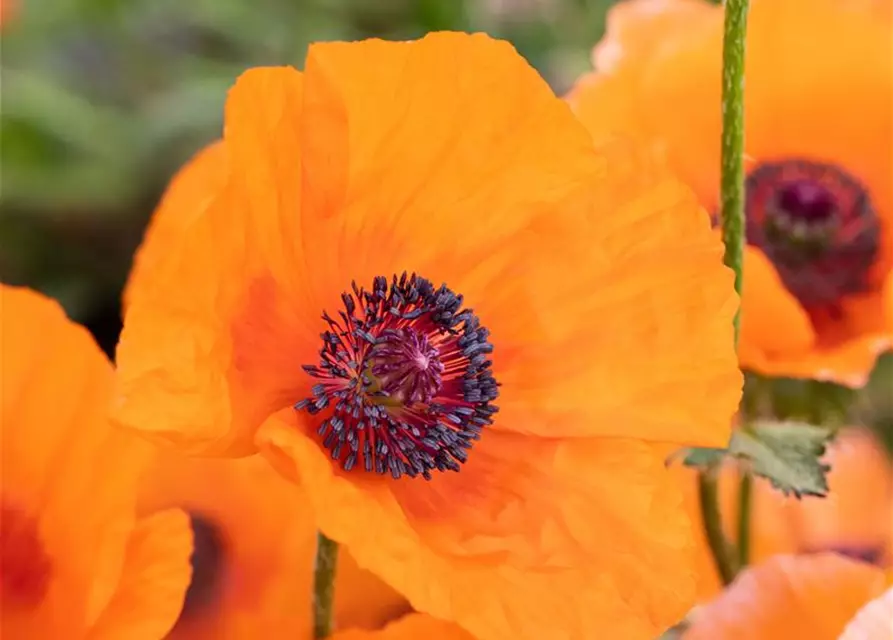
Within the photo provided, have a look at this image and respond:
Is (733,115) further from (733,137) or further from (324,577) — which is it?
(324,577)

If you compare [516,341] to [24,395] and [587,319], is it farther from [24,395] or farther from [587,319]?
[24,395]

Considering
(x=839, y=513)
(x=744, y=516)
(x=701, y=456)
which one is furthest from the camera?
(x=839, y=513)

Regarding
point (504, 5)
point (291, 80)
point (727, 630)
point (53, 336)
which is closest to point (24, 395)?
point (53, 336)

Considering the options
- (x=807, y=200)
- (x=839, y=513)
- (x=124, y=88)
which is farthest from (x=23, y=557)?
(x=124, y=88)

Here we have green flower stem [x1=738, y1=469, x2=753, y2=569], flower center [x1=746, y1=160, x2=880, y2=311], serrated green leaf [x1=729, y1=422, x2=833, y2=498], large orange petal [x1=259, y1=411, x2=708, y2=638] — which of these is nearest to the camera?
large orange petal [x1=259, y1=411, x2=708, y2=638]

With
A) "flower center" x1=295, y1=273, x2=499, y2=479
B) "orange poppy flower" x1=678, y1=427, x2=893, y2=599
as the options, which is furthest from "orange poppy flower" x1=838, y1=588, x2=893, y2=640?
"orange poppy flower" x1=678, y1=427, x2=893, y2=599

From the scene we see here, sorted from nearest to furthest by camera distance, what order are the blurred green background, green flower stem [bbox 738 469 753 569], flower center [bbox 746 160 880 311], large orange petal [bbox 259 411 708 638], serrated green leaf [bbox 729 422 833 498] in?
1. large orange petal [bbox 259 411 708 638]
2. serrated green leaf [bbox 729 422 833 498]
3. green flower stem [bbox 738 469 753 569]
4. flower center [bbox 746 160 880 311]
5. the blurred green background

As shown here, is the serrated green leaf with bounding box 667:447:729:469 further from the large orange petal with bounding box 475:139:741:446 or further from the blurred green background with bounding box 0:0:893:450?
the blurred green background with bounding box 0:0:893:450
